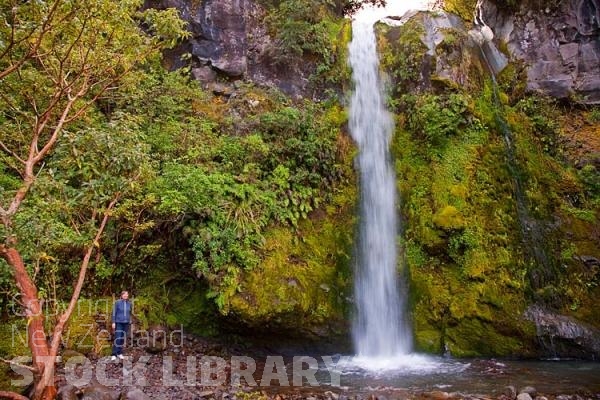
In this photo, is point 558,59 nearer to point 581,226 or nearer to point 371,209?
point 581,226

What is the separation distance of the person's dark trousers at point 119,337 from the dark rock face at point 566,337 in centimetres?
775

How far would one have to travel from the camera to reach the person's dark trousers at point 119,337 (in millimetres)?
7449

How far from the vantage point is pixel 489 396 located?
6.28 metres

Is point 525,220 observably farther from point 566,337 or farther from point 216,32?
point 216,32

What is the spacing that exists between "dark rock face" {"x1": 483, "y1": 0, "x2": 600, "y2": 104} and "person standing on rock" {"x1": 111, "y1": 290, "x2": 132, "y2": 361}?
1324cm

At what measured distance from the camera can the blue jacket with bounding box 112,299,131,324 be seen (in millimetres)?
7547

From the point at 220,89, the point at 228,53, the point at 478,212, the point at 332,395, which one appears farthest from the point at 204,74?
the point at 332,395

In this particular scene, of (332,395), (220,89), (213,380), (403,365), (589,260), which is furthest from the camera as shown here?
(220,89)

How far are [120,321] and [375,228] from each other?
225 inches

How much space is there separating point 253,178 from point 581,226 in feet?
25.7

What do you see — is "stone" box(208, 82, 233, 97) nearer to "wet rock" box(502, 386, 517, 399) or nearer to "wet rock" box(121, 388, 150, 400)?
"wet rock" box(121, 388, 150, 400)

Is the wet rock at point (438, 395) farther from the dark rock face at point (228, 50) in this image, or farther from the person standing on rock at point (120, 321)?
the dark rock face at point (228, 50)

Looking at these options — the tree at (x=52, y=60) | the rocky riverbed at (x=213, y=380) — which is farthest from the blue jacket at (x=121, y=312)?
the tree at (x=52, y=60)

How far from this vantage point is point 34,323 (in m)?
4.62
